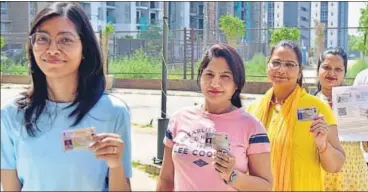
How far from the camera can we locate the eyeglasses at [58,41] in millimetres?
1535

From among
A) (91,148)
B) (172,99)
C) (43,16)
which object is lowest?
(172,99)

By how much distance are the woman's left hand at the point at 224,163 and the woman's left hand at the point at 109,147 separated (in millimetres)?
317

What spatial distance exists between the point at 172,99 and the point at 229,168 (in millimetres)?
12054

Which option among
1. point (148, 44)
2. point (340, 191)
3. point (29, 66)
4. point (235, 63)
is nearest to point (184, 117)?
point (235, 63)

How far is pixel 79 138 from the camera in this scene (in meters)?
1.44

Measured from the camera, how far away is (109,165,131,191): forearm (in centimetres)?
150

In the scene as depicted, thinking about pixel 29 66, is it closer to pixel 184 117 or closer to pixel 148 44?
pixel 184 117

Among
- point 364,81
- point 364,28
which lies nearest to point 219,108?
point 364,81

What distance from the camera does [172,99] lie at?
13.7 m

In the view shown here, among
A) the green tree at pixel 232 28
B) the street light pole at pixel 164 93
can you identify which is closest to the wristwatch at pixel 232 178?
the street light pole at pixel 164 93

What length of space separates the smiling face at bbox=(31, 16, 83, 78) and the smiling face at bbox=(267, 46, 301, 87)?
3.07 ft

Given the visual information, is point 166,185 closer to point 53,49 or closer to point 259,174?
point 259,174

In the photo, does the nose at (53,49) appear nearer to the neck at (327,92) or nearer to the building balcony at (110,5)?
the neck at (327,92)

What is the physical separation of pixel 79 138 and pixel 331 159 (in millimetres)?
1139
